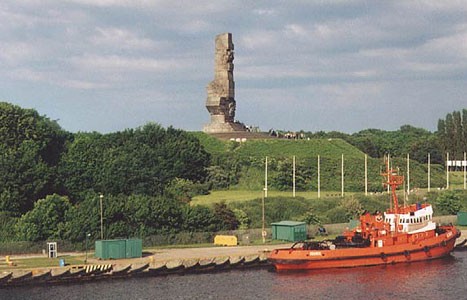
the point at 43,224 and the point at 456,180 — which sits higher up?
the point at 456,180

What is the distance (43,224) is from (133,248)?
978 centimetres

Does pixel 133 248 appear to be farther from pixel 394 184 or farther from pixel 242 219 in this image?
pixel 394 184

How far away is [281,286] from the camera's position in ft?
162

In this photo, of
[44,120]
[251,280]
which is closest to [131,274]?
[251,280]

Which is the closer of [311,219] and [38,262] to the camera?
[38,262]

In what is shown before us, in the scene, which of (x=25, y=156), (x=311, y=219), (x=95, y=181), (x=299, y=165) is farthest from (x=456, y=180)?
(x=25, y=156)

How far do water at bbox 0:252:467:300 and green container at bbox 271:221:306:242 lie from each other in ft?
32.0

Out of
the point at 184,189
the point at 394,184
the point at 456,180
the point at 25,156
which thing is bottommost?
the point at 184,189

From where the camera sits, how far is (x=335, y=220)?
7412 cm

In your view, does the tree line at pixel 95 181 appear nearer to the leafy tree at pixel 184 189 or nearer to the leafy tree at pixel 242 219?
the leafy tree at pixel 184 189

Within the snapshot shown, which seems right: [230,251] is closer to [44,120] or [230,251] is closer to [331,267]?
[331,267]

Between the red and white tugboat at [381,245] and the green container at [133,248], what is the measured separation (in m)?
10.4

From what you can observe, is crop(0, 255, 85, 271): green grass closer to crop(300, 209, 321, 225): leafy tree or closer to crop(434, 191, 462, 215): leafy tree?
crop(300, 209, 321, 225): leafy tree

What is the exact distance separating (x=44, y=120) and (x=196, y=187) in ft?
70.5
